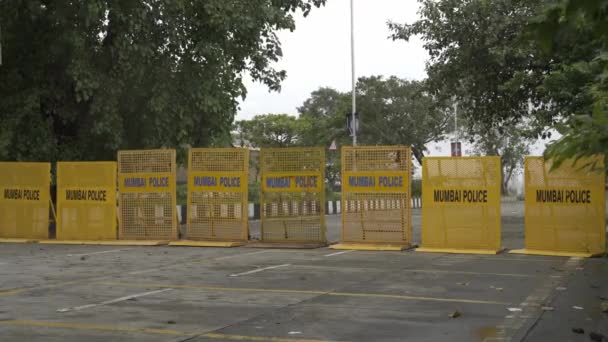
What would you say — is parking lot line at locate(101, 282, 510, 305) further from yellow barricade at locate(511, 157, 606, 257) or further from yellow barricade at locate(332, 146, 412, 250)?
yellow barricade at locate(332, 146, 412, 250)

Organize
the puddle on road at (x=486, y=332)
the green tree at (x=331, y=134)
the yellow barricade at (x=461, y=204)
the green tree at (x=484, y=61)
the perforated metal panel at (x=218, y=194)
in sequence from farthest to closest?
1. the green tree at (x=331, y=134)
2. the green tree at (x=484, y=61)
3. the perforated metal panel at (x=218, y=194)
4. the yellow barricade at (x=461, y=204)
5. the puddle on road at (x=486, y=332)

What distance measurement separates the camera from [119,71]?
1988 cm

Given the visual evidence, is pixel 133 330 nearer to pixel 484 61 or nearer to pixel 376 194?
pixel 376 194

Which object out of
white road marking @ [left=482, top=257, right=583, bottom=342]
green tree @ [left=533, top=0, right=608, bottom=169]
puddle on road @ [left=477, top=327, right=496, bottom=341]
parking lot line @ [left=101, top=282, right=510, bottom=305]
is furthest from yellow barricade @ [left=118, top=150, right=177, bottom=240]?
green tree @ [left=533, top=0, right=608, bottom=169]

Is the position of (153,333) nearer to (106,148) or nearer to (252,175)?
(106,148)

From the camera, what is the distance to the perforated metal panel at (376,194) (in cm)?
1486

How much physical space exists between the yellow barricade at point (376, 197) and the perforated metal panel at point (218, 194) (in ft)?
7.40

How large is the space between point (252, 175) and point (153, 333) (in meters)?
56.5

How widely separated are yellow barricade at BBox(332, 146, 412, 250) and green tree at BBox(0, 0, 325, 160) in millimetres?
6260

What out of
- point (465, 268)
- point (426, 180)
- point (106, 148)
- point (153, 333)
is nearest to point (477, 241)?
point (426, 180)

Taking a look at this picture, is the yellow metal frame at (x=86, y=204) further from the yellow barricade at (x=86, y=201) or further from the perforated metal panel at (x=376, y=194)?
the perforated metal panel at (x=376, y=194)

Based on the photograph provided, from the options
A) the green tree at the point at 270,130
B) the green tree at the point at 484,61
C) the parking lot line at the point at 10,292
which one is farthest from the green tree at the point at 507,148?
the parking lot line at the point at 10,292

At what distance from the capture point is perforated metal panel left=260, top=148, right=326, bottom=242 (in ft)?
51.2

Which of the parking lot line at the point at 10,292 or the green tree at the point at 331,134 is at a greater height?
the green tree at the point at 331,134
